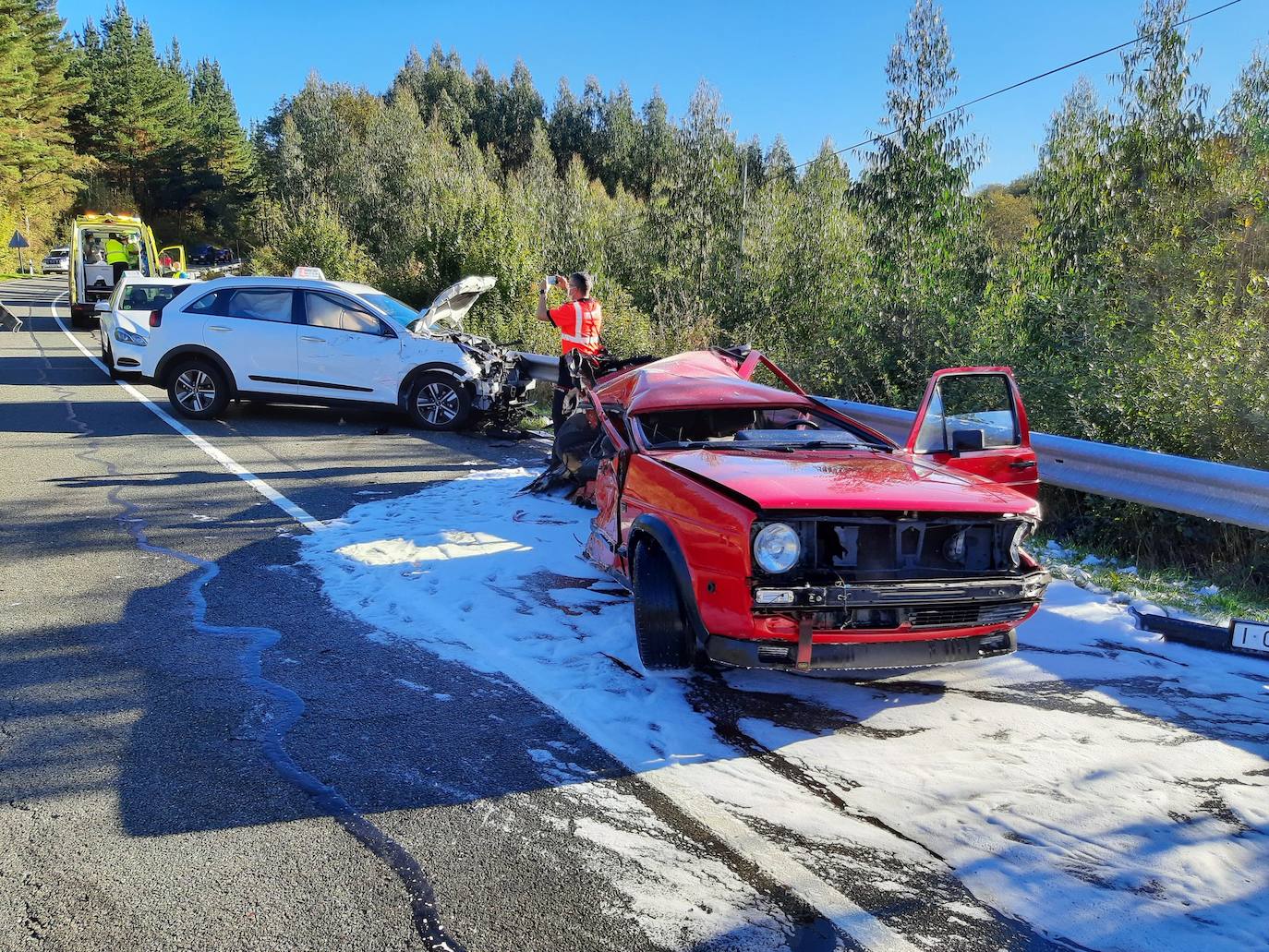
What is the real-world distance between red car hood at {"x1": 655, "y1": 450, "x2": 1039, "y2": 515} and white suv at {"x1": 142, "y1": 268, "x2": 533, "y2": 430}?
739 cm

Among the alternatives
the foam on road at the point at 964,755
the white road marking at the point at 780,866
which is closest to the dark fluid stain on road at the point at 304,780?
the foam on road at the point at 964,755

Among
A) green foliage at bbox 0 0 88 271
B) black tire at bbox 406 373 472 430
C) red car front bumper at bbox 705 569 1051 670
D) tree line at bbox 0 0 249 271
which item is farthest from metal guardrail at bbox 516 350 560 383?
green foliage at bbox 0 0 88 271

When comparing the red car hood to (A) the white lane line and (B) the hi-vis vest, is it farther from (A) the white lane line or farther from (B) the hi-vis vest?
(B) the hi-vis vest

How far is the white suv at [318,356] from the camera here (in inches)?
464

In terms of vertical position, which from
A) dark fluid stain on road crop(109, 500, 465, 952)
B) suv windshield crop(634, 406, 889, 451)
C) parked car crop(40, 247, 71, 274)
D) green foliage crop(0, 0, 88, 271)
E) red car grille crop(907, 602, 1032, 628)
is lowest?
dark fluid stain on road crop(109, 500, 465, 952)

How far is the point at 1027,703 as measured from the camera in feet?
14.0

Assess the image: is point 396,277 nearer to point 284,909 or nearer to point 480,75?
point 284,909

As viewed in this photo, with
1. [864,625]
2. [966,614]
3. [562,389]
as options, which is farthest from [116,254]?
[966,614]

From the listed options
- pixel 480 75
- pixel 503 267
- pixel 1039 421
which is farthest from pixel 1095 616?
pixel 480 75

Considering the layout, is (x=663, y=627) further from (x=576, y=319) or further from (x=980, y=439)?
(x=576, y=319)

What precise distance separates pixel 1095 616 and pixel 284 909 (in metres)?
4.51

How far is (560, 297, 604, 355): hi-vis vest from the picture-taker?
393 inches

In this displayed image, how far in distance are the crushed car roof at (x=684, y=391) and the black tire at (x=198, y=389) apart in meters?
7.27

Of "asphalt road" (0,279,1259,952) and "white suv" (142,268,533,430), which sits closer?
"asphalt road" (0,279,1259,952)
